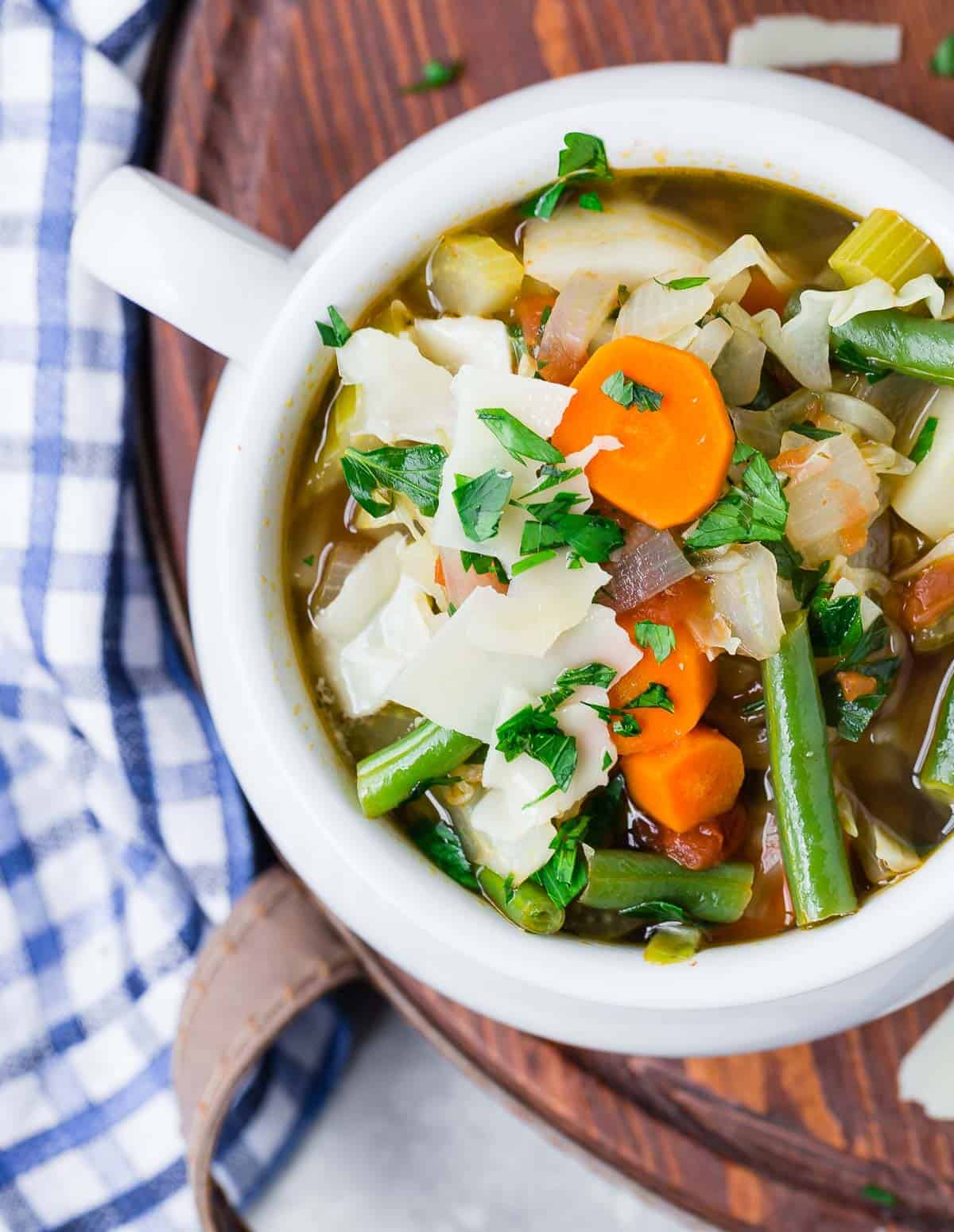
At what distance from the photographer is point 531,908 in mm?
1336

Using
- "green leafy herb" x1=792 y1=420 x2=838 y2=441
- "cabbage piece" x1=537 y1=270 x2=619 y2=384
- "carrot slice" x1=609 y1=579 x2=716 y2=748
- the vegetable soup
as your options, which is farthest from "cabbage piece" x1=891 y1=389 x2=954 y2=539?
"cabbage piece" x1=537 y1=270 x2=619 y2=384

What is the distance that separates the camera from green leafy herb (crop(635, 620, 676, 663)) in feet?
4.16

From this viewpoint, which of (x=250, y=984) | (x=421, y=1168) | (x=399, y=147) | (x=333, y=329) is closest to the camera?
(x=333, y=329)

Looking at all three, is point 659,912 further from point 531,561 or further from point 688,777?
point 531,561

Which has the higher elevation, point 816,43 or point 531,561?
point 816,43

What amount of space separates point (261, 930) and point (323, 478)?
83 cm

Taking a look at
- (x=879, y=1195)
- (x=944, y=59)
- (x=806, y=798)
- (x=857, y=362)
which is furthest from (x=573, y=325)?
(x=879, y=1195)

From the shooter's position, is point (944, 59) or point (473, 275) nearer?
point (473, 275)

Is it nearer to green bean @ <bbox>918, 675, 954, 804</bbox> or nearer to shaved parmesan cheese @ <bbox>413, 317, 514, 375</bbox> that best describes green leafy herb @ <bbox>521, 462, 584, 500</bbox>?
shaved parmesan cheese @ <bbox>413, 317, 514, 375</bbox>

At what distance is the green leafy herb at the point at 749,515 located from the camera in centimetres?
125

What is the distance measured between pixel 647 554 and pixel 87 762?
1149mm

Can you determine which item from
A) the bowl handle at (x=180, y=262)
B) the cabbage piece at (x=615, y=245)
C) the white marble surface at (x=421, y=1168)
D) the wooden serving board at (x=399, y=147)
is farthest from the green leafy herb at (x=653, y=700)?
the white marble surface at (x=421, y=1168)

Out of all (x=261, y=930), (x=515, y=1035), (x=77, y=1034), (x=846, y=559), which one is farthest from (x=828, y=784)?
(x=77, y=1034)

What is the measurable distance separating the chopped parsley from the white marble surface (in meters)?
1.50
